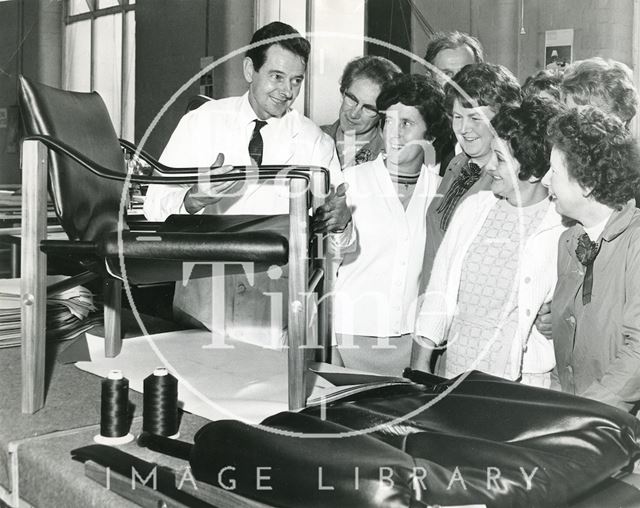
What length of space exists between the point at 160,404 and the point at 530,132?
1178mm

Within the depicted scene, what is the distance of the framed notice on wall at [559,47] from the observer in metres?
3.11

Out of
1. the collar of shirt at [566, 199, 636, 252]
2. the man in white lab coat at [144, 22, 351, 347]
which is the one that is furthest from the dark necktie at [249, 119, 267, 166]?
the collar of shirt at [566, 199, 636, 252]

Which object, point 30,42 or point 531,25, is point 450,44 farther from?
point 30,42

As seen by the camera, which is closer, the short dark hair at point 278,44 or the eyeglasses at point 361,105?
the short dark hair at point 278,44

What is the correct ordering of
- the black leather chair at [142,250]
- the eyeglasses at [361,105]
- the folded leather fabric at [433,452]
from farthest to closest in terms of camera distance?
the eyeglasses at [361,105] < the black leather chair at [142,250] < the folded leather fabric at [433,452]

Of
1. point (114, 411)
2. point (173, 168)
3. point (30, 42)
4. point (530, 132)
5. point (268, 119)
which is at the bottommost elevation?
point (114, 411)

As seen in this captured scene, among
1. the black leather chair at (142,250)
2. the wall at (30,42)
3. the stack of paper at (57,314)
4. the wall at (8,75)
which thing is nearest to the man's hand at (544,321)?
the black leather chair at (142,250)

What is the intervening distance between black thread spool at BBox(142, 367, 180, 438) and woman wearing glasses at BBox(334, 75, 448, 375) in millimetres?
1130

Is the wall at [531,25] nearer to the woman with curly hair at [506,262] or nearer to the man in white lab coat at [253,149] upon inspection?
the woman with curly hair at [506,262]

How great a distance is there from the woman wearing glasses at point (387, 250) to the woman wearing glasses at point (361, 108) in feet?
0.95

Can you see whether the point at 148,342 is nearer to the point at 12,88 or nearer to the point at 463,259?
the point at 463,259

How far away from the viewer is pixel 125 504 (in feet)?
3.11

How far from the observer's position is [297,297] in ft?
4.36

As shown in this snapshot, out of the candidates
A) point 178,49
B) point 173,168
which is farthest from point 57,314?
point 178,49
